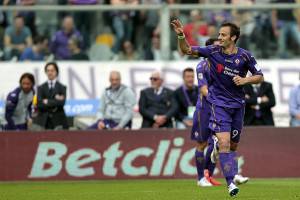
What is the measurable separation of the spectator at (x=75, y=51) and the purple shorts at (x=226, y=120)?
8.10 meters

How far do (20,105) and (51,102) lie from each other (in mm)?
731

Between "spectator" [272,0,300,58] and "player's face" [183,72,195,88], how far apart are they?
283cm

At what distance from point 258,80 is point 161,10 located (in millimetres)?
8474

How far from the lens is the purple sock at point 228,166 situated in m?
11.9

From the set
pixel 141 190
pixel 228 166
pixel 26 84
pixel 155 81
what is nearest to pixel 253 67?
pixel 228 166

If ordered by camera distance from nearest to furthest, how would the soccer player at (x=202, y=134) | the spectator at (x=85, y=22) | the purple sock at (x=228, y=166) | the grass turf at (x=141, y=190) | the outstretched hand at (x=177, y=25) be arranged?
the outstretched hand at (x=177, y=25)
the purple sock at (x=228, y=166)
the grass turf at (x=141, y=190)
the soccer player at (x=202, y=134)
the spectator at (x=85, y=22)

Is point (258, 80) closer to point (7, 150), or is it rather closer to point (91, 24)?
point (7, 150)

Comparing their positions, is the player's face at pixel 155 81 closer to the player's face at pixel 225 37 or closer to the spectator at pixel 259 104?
the spectator at pixel 259 104

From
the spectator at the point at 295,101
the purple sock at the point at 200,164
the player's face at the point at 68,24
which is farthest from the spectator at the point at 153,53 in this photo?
the purple sock at the point at 200,164

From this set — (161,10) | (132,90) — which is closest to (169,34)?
(161,10)

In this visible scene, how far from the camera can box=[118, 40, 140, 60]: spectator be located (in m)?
20.2

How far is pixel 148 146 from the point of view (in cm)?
1803

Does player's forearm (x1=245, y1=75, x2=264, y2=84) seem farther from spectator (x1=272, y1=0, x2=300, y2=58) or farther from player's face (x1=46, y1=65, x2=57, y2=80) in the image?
spectator (x1=272, y1=0, x2=300, y2=58)

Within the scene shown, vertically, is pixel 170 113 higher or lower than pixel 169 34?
lower
